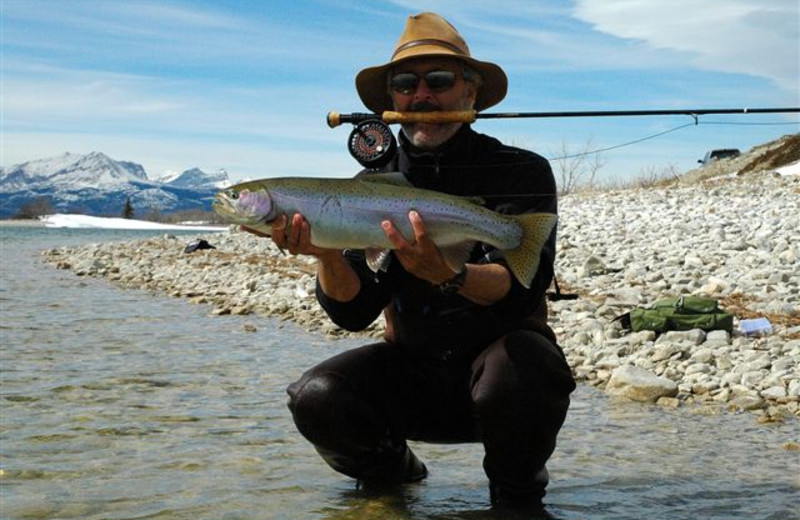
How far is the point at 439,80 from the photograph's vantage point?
414 cm

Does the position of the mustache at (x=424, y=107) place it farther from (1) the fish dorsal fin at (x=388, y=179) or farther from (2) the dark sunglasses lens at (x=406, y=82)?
(1) the fish dorsal fin at (x=388, y=179)

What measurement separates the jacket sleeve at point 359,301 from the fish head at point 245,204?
75cm

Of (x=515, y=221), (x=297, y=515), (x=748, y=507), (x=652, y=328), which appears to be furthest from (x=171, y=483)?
(x=652, y=328)

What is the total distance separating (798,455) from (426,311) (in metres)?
2.45

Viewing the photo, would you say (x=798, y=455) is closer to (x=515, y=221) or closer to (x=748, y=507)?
(x=748, y=507)

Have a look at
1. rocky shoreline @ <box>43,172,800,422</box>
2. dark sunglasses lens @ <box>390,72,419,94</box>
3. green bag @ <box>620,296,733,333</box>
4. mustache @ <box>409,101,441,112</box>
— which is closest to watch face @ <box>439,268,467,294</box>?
mustache @ <box>409,101,441,112</box>

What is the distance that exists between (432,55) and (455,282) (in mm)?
1059

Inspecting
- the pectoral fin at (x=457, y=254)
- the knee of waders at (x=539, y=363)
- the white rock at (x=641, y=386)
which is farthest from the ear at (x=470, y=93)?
the white rock at (x=641, y=386)

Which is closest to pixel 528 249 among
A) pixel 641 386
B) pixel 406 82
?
pixel 406 82

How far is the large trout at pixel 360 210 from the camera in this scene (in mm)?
3447

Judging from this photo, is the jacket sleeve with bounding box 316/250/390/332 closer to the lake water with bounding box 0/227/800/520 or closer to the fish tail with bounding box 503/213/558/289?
the fish tail with bounding box 503/213/558/289

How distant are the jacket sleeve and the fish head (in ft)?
2.47

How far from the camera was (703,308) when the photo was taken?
834 cm

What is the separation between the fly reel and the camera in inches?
172
